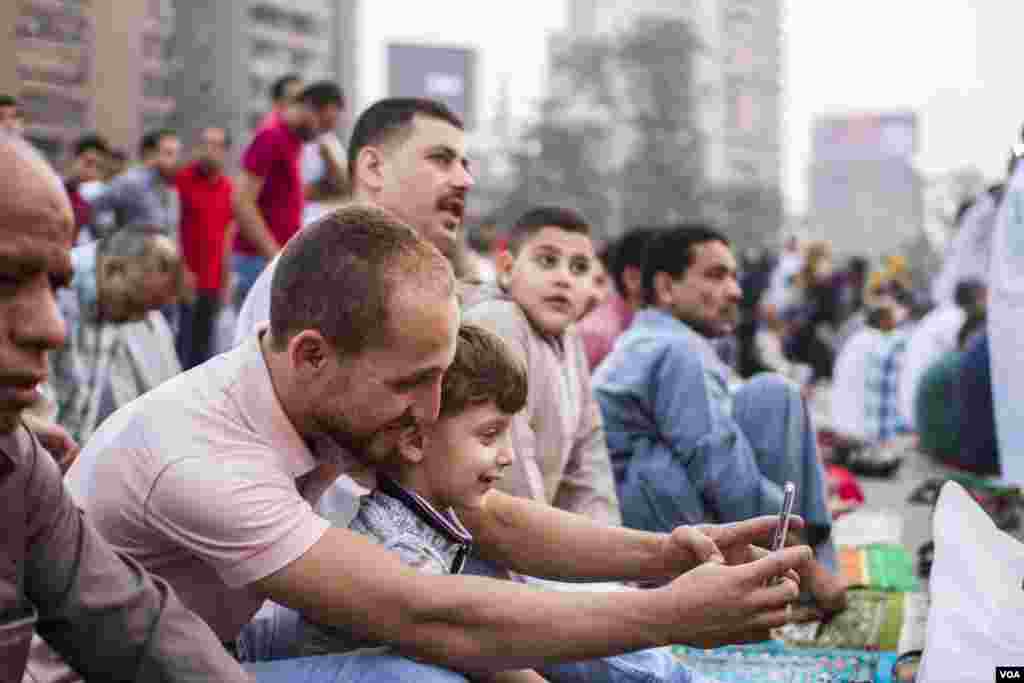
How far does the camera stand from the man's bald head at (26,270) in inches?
65.5

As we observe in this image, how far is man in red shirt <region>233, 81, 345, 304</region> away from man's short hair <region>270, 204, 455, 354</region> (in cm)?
458

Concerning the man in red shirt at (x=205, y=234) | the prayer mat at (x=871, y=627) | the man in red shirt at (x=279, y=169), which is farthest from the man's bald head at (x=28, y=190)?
the man in red shirt at (x=205, y=234)

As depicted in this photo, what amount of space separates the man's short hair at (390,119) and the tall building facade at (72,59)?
13.7ft

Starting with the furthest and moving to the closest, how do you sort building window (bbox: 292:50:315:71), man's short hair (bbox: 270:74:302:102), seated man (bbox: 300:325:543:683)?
1. building window (bbox: 292:50:315:71)
2. man's short hair (bbox: 270:74:302:102)
3. seated man (bbox: 300:325:543:683)

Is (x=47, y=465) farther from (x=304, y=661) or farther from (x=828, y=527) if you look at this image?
(x=828, y=527)

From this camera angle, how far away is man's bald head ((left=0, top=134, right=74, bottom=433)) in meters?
1.66

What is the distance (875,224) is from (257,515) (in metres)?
103

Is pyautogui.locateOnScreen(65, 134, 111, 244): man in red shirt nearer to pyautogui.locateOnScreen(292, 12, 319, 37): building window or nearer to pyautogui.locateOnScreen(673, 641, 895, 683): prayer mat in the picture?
pyautogui.locateOnScreen(673, 641, 895, 683): prayer mat

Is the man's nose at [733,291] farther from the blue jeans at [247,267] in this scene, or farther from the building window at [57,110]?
the building window at [57,110]

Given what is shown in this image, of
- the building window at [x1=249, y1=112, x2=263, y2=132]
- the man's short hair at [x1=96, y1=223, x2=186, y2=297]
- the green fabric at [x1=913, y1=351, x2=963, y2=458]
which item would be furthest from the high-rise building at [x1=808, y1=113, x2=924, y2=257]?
the man's short hair at [x1=96, y1=223, x2=186, y2=297]

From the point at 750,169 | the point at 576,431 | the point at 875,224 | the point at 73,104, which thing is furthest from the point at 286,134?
the point at 750,169

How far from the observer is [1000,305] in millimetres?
4395

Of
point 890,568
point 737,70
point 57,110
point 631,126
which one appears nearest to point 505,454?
point 890,568

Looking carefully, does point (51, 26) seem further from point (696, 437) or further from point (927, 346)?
point (696, 437)
